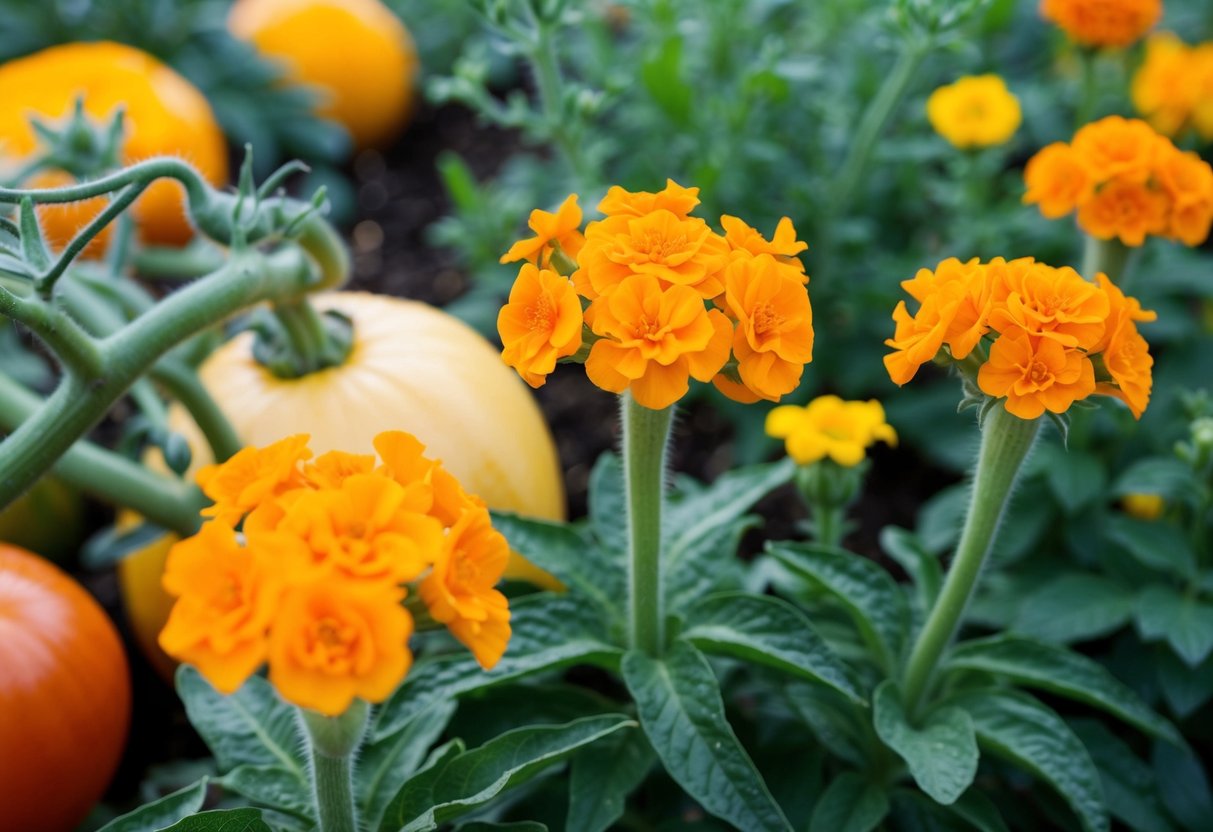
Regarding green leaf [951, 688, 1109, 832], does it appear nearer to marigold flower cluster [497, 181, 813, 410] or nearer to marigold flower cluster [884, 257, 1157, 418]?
marigold flower cluster [884, 257, 1157, 418]

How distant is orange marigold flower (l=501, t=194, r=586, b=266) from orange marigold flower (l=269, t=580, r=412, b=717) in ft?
1.24

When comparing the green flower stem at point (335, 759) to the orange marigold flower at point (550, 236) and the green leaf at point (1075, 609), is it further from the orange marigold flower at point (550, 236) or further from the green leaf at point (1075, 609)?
the green leaf at point (1075, 609)

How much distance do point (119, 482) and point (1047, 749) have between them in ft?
3.90

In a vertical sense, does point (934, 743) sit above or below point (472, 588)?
below

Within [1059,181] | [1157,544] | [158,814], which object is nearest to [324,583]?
[158,814]

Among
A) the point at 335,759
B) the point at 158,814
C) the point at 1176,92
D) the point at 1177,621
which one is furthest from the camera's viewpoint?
the point at 1176,92

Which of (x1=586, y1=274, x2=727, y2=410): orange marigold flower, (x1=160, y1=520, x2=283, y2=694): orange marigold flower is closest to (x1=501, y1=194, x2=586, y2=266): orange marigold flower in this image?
(x1=586, y1=274, x2=727, y2=410): orange marigold flower

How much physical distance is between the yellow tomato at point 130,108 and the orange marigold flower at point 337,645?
1.76 metres

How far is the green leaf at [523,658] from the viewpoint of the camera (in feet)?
4.15

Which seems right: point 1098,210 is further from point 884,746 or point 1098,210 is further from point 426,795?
point 426,795

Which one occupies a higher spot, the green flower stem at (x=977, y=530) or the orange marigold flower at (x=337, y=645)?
the orange marigold flower at (x=337, y=645)

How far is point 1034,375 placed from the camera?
3.38 ft

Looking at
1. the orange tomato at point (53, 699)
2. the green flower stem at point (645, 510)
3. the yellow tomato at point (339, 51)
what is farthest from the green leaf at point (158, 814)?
the yellow tomato at point (339, 51)

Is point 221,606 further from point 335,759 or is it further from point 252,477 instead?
point 335,759
